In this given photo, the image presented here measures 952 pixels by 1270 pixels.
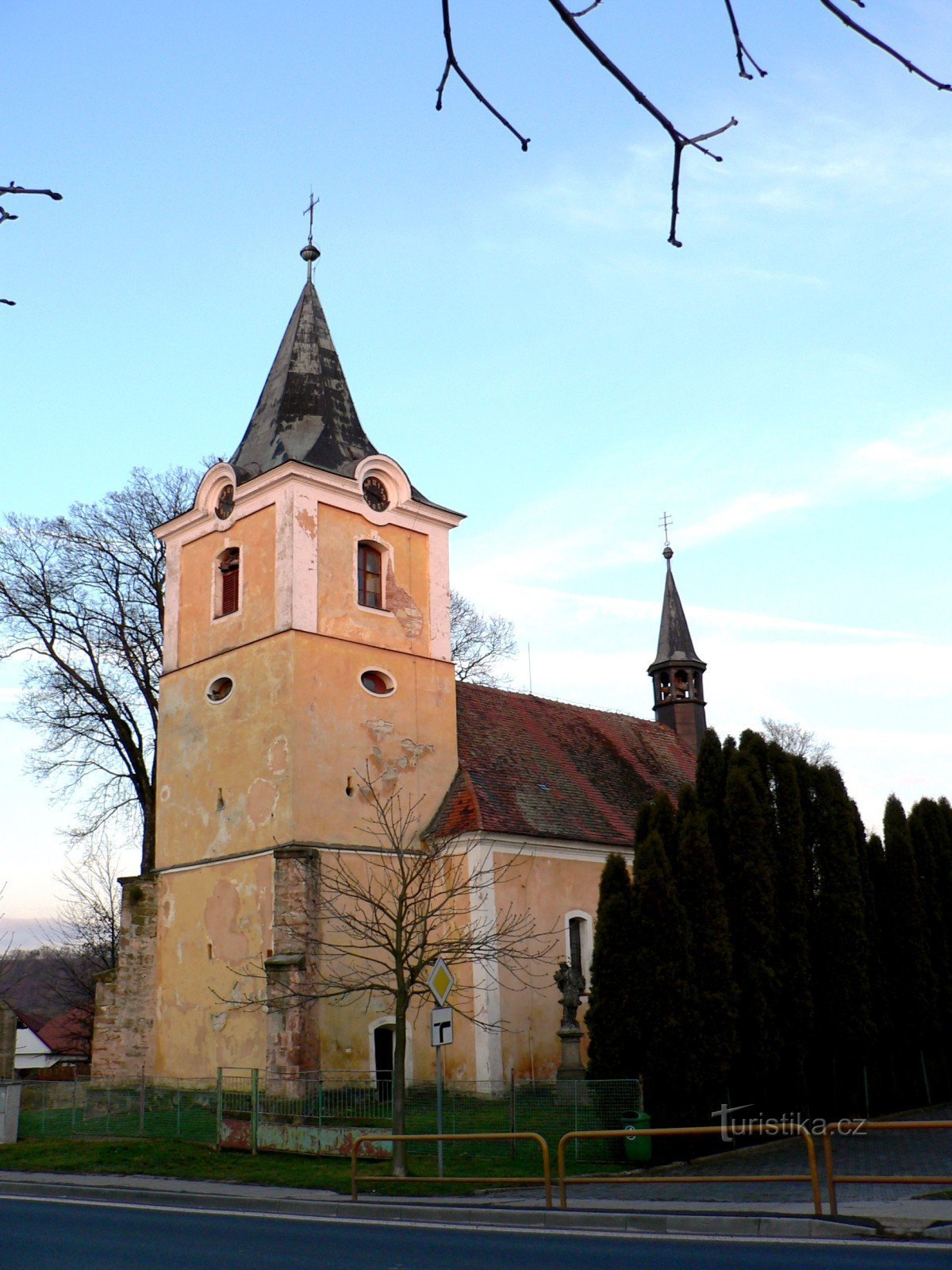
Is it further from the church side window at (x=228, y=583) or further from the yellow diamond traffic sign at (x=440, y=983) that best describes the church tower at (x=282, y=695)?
the yellow diamond traffic sign at (x=440, y=983)

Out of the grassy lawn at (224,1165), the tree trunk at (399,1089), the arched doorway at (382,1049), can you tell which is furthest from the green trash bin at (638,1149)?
the arched doorway at (382,1049)

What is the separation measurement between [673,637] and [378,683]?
14.7m

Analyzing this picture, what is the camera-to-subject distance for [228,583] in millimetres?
26172

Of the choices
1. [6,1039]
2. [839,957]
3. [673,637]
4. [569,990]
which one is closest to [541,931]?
[569,990]

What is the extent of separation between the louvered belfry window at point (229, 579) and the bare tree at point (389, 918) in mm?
4944

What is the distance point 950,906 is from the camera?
24594 millimetres

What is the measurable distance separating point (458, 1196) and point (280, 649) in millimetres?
12566

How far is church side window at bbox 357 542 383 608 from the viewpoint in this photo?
25.6 meters

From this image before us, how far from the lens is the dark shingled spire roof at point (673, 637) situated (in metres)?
36.9

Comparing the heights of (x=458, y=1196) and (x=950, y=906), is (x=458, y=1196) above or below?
below

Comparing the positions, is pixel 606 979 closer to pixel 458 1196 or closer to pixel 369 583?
pixel 458 1196

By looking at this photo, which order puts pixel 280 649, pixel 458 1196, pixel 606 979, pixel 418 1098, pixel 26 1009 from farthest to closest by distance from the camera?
pixel 26 1009 < pixel 280 649 < pixel 418 1098 < pixel 606 979 < pixel 458 1196

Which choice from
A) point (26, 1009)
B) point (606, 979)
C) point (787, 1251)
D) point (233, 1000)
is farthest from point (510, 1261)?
point (26, 1009)

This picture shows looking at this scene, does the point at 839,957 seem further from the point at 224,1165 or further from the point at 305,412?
the point at 305,412
